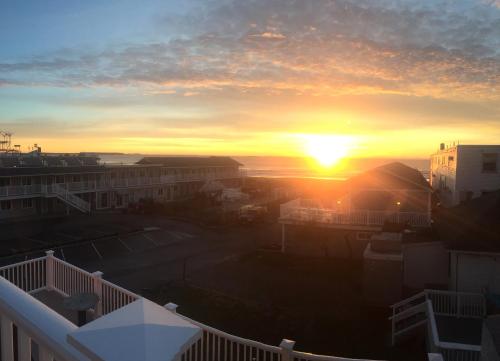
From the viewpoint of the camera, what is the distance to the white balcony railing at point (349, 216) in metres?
23.1

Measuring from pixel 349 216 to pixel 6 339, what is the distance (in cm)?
2344

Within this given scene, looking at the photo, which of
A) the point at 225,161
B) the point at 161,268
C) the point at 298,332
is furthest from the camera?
the point at 225,161

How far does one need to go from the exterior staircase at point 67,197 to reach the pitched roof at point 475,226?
32.0 meters

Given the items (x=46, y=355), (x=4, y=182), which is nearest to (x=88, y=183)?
(x=4, y=182)

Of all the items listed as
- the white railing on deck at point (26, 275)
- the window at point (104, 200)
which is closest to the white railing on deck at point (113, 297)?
the white railing on deck at point (26, 275)

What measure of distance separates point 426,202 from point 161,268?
1543 centimetres

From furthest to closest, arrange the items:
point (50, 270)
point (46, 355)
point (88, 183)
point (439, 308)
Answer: point (88, 183)
point (439, 308)
point (50, 270)
point (46, 355)

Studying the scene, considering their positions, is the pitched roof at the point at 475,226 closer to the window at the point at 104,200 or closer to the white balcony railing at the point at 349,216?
the white balcony railing at the point at 349,216

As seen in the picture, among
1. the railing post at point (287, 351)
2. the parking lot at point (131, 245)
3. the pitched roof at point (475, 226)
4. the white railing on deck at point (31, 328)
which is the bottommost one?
the parking lot at point (131, 245)

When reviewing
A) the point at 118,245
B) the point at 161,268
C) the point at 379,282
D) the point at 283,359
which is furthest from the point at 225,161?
the point at 283,359

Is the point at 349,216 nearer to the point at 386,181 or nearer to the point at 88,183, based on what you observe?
the point at 386,181

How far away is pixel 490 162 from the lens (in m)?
29.0

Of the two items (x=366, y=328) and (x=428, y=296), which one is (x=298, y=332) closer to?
(x=366, y=328)

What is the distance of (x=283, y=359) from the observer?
6.70 metres
